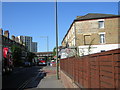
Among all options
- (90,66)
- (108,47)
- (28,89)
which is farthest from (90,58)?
(108,47)

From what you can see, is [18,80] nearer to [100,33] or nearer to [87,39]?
[87,39]

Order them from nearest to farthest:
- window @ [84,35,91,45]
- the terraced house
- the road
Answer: the road → the terraced house → window @ [84,35,91,45]

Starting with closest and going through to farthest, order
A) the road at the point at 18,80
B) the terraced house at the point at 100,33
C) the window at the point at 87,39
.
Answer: the road at the point at 18,80 < the terraced house at the point at 100,33 < the window at the point at 87,39

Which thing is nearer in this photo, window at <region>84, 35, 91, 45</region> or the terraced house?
the terraced house

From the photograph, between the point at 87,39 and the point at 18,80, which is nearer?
the point at 18,80

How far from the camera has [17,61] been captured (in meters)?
68.3

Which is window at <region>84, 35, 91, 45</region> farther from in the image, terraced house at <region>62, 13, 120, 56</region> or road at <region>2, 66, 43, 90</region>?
road at <region>2, 66, 43, 90</region>

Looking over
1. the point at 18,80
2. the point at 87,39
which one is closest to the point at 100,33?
the point at 87,39

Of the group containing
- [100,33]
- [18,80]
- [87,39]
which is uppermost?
[100,33]

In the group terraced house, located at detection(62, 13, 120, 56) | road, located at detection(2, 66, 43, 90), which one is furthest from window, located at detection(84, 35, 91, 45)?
road, located at detection(2, 66, 43, 90)

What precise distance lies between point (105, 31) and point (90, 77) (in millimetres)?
38247

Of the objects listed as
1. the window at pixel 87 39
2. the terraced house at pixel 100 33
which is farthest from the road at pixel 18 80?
the window at pixel 87 39

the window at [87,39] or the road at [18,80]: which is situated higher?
the window at [87,39]

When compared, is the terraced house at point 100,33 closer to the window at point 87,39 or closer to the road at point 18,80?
the window at point 87,39
